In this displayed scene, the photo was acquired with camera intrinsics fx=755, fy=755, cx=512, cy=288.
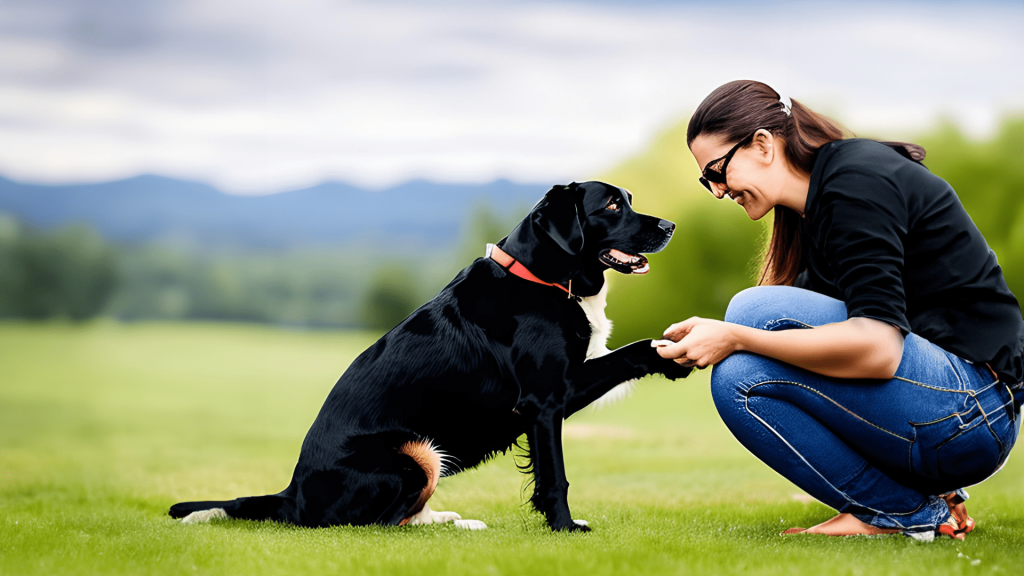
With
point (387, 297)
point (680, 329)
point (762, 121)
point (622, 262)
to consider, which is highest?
point (762, 121)

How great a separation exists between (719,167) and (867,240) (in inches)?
21.9

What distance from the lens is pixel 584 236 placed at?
271cm

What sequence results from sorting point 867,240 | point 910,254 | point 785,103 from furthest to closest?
point 785,103, point 910,254, point 867,240

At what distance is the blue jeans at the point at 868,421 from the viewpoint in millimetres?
2078

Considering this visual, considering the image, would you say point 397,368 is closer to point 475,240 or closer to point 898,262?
point 898,262

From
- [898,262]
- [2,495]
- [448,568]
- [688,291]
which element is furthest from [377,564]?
[688,291]

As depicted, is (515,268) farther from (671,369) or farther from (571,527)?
(571,527)

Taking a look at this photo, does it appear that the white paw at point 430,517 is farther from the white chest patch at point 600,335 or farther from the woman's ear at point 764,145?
the woman's ear at point 764,145

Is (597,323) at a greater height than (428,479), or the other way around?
(597,323)

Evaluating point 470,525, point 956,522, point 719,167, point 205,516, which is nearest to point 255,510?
point 205,516

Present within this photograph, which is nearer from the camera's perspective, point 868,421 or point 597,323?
point 868,421

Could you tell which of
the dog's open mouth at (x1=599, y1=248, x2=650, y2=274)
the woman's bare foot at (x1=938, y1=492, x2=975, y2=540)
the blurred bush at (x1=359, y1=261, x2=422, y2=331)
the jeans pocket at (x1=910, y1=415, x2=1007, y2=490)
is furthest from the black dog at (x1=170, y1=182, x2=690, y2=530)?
the blurred bush at (x1=359, y1=261, x2=422, y2=331)

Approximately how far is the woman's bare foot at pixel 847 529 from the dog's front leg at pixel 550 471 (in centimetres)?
75

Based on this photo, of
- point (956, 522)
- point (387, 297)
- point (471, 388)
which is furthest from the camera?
point (387, 297)
